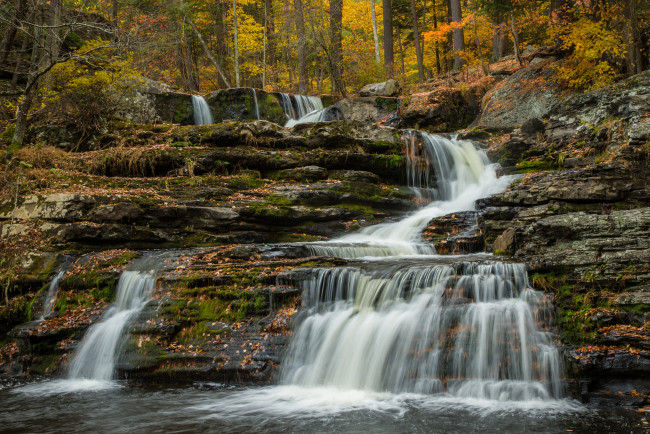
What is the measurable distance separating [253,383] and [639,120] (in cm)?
1059

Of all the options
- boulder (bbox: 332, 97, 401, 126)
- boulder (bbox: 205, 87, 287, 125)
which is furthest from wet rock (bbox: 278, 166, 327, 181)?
boulder (bbox: 205, 87, 287, 125)

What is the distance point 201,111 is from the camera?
17531 mm

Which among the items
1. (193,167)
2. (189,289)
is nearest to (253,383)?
(189,289)

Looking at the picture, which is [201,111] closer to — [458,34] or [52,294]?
[52,294]

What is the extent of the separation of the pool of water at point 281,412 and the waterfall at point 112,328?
0.70 meters

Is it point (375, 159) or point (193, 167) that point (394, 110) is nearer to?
point (375, 159)

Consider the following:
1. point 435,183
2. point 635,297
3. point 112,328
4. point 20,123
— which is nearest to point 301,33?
point 435,183

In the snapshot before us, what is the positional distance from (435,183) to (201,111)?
10.1m

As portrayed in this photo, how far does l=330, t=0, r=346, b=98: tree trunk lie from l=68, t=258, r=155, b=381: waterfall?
48.0ft

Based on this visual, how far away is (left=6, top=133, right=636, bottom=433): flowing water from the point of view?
4785mm

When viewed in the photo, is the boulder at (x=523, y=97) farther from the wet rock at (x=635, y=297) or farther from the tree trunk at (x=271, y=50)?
the tree trunk at (x=271, y=50)

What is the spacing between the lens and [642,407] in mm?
4504

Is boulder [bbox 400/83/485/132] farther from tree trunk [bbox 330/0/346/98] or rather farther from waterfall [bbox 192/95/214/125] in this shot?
waterfall [bbox 192/95/214/125]

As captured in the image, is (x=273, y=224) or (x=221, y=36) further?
(x=221, y=36)
